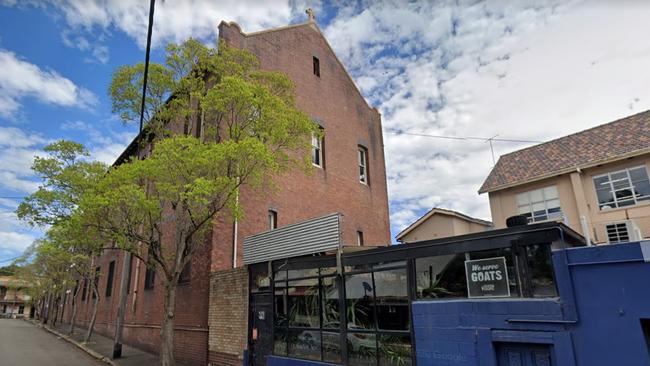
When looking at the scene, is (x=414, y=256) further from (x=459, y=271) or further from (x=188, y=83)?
(x=188, y=83)

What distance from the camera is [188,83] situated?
39.6ft

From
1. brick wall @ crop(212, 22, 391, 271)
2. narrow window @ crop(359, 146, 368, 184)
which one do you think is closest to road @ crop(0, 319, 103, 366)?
brick wall @ crop(212, 22, 391, 271)

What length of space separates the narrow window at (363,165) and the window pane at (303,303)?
1048cm

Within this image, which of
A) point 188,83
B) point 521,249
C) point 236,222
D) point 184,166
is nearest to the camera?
point 521,249

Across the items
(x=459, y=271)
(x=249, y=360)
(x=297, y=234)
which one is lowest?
(x=249, y=360)

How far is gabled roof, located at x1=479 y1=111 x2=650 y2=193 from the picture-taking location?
18922 mm

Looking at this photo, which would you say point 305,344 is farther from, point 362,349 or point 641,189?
point 641,189

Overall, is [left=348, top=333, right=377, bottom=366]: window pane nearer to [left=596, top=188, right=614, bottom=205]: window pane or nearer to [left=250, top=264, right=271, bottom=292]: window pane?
[left=250, top=264, right=271, bottom=292]: window pane

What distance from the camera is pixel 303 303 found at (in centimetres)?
1034

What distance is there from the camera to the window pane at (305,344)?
9812mm

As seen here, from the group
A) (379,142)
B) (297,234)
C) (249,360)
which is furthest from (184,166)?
(379,142)

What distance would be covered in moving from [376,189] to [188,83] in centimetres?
1172

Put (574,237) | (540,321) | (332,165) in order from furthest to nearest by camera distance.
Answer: (332,165) → (574,237) → (540,321)

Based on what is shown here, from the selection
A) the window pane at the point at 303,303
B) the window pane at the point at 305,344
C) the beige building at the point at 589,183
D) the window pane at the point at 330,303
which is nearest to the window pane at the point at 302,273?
the window pane at the point at 303,303
